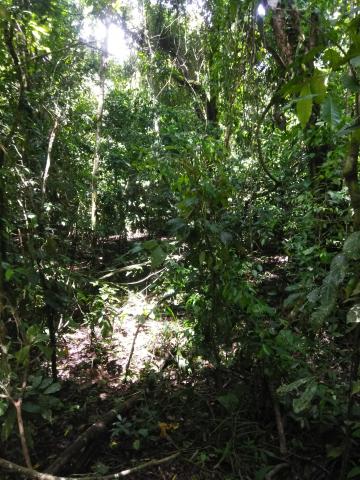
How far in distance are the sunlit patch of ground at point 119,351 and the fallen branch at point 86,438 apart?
0.50m

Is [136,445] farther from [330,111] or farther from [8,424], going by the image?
[330,111]

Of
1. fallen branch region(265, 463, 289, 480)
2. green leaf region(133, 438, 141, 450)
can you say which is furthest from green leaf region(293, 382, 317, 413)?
green leaf region(133, 438, 141, 450)

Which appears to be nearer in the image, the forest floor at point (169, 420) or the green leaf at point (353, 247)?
the green leaf at point (353, 247)

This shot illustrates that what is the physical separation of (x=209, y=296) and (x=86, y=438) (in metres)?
1.10

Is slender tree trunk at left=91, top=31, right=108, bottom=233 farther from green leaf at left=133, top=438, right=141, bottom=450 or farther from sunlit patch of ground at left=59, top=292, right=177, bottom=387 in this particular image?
green leaf at left=133, top=438, right=141, bottom=450

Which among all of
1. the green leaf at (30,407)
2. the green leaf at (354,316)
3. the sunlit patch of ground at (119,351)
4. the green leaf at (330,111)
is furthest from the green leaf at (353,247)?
the sunlit patch of ground at (119,351)

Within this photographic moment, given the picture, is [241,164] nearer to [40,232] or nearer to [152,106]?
[40,232]

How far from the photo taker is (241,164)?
405cm

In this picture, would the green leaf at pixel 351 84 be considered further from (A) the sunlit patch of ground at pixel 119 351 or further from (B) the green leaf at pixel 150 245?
(A) the sunlit patch of ground at pixel 119 351

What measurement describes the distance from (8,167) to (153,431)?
194cm

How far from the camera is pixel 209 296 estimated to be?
7.02ft

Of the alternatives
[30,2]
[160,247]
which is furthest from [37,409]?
[30,2]

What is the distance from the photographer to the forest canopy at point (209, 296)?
5.41ft

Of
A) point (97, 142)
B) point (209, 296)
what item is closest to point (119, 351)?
point (209, 296)
